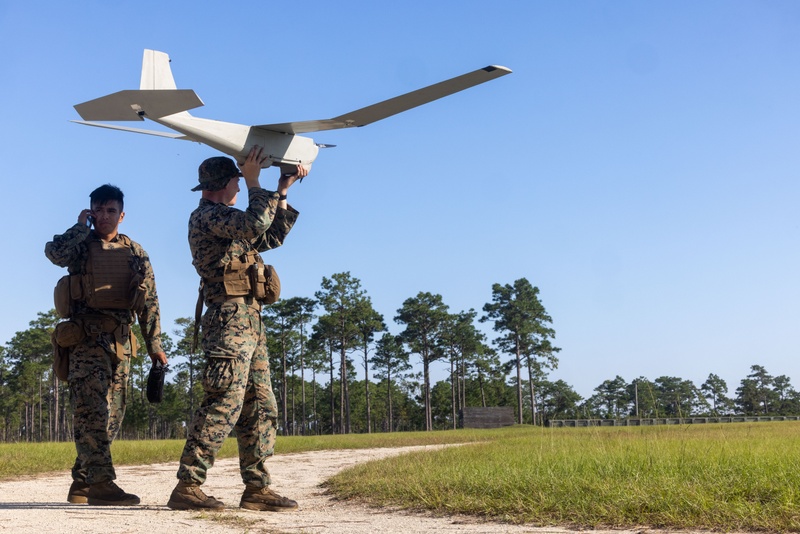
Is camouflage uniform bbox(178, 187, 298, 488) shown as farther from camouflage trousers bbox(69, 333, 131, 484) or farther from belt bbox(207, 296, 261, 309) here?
camouflage trousers bbox(69, 333, 131, 484)

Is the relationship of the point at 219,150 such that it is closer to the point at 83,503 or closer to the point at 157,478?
the point at 83,503

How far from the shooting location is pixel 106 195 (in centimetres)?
623

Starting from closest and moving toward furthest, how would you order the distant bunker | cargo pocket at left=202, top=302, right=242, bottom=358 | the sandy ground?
the sandy ground → cargo pocket at left=202, top=302, right=242, bottom=358 → the distant bunker

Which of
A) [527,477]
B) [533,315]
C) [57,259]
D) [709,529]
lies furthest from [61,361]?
[533,315]

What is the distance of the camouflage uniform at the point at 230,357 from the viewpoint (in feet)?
17.3

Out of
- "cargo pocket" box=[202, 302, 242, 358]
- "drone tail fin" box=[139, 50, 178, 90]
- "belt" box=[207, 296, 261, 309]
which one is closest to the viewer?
"cargo pocket" box=[202, 302, 242, 358]

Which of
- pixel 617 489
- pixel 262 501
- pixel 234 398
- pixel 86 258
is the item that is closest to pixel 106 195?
pixel 86 258

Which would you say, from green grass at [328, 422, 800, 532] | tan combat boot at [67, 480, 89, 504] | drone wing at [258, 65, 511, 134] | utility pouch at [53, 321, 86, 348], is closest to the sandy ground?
tan combat boot at [67, 480, 89, 504]

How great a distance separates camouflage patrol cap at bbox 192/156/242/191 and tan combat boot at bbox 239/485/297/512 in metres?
2.32

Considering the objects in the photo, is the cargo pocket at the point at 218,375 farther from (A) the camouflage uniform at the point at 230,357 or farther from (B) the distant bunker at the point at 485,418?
(B) the distant bunker at the point at 485,418

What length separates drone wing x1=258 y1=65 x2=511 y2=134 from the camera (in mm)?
5733

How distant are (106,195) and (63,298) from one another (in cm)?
93

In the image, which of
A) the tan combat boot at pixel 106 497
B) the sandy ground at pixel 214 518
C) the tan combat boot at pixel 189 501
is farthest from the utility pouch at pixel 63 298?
the tan combat boot at pixel 189 501

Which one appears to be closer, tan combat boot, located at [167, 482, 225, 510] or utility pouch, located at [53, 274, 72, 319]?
tan combat boot, located at [167, 482, 225, 510]
